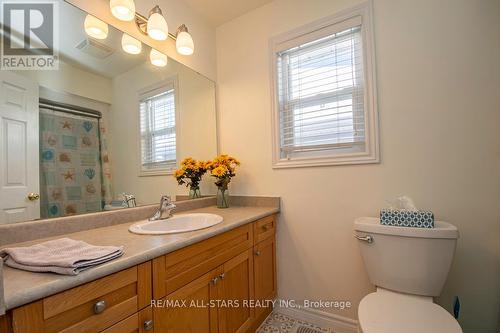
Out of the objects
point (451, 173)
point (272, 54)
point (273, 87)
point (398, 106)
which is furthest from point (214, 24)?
point (451, 173)

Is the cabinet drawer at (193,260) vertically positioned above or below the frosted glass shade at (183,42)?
below

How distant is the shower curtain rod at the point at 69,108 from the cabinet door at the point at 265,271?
1176 mm

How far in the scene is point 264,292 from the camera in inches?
59.6

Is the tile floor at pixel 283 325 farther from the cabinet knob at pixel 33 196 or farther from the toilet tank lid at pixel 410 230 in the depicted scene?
the cabinet knob at pixel 33 196

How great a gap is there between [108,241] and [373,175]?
1415 millimetres

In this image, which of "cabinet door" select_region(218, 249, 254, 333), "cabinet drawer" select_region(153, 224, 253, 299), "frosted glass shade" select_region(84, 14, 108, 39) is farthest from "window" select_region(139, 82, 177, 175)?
"cabinet door" select_region(218, 249, 254, 333)

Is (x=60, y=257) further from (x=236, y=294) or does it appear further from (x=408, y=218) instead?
(x=408, y=218)

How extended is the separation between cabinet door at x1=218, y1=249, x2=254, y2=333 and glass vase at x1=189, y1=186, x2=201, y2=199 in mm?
647

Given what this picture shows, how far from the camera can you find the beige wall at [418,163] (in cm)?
114

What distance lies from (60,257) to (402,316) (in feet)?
4.04

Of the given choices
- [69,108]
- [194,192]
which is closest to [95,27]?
[69,108]

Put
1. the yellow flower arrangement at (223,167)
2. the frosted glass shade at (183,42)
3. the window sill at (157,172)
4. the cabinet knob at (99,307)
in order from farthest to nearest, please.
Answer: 1. the yellow flower arrangement at (223,167)
2. the frosted glass shade at (183,42)
3. the window sill at (157,172)
4. the cabinet knob at (99,307)

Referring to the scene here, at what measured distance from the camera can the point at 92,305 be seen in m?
0.65

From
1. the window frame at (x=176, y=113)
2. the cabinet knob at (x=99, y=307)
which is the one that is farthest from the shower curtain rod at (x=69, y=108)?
the cabinet knob at (x=99, y=307)
